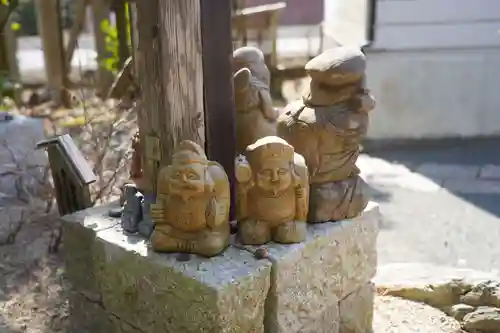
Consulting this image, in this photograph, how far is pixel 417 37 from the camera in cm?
656

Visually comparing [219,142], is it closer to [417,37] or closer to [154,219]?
[154,219]

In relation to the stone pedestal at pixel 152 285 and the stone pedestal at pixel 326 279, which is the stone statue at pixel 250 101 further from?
the stone pedestal at pixel 152 285

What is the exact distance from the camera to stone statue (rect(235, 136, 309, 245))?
247 centimetres

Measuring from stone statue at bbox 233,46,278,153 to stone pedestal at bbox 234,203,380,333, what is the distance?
1.70ft

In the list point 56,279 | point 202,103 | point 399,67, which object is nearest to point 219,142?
point 202,103

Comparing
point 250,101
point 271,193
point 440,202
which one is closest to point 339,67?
point 250,101

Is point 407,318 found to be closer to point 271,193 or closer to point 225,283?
point 271,193

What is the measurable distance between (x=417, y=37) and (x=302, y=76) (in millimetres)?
3158

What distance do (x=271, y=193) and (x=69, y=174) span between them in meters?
1.27

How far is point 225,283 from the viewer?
7.63 feet

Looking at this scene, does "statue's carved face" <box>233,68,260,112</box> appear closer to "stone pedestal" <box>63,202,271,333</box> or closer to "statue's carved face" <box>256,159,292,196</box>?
"statue's carved face" <box>256,159,292,196</box>

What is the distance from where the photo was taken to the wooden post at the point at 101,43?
25.3 feet

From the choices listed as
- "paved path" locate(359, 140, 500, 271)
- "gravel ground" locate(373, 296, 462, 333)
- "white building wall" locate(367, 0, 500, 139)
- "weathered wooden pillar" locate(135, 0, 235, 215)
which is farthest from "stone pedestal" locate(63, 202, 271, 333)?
"white building wall" locate(367, 0, 500, 139)

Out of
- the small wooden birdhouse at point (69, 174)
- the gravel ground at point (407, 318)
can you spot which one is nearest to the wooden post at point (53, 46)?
the small wooden birdhouse at point (69, 174)
